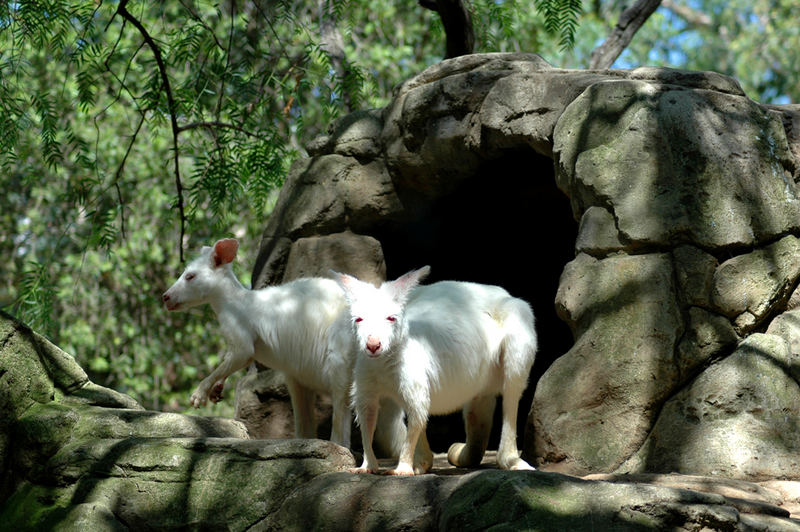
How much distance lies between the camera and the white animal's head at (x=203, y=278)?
7.19 metres

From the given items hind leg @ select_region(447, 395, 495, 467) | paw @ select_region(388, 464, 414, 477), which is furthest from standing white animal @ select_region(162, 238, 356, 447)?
paw @ select_region(388, 464, 414, 477)

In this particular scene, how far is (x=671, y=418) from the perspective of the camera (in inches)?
232

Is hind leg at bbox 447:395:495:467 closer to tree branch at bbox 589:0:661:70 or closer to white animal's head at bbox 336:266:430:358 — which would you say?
white animal's head at bbox 336:266:430:358

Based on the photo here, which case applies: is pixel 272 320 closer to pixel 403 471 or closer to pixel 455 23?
pixel 403 471

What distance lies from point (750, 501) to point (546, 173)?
193 inches

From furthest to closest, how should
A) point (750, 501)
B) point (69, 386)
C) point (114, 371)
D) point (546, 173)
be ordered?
point (114, 371) < point (546, 173) < point (69, 386) < point (750, 501)

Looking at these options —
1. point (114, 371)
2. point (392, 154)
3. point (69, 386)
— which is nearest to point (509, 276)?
point (392, 154)

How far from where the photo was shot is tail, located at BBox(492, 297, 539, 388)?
6406mm

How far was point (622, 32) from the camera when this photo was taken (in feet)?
37.1

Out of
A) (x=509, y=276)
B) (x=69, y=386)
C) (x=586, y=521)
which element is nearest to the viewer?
(x=586, y=521)

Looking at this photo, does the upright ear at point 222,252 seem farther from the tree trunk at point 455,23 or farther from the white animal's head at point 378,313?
the tree trunk at point 455,23

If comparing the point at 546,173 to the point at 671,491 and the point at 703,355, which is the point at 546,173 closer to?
the point at 703,355

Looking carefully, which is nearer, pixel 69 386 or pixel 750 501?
pixel 750 501

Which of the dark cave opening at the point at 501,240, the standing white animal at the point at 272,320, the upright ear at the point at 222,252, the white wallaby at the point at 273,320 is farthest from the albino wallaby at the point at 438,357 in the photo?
the dark cave opening at the point at 501,240
